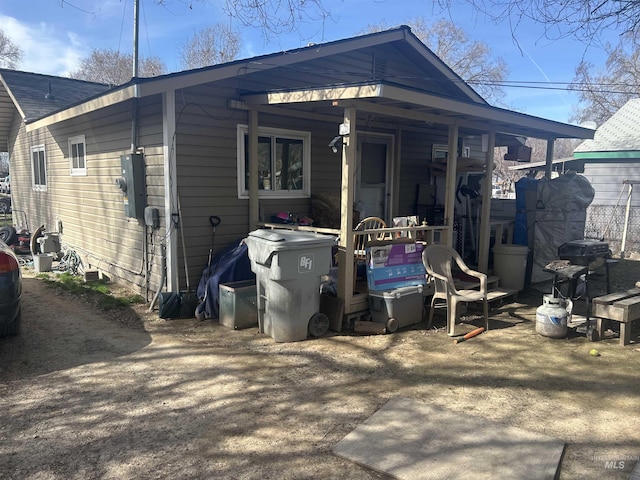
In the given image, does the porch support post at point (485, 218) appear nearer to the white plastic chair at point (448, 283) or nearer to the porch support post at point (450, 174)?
the porch support post at point (450, 174)

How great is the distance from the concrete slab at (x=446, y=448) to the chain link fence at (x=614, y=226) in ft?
34.5

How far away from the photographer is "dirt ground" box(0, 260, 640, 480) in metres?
2.92

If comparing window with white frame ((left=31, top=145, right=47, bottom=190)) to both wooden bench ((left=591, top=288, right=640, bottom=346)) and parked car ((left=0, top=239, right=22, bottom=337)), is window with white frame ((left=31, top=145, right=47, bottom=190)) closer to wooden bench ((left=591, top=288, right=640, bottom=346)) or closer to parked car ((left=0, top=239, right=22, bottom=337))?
parked car ((left=0, top=239, right=22, bottom=337))

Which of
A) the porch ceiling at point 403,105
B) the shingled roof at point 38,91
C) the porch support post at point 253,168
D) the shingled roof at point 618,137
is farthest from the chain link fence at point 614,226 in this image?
the shingled roof at point 38,91

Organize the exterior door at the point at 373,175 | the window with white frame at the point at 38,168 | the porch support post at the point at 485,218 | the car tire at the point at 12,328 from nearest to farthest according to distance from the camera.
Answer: the car tire at the point at 12,328 → the porch support post at the point at 485,218 → the exterior door at the point at 373,175 → the window with white frame at the point at 38,168

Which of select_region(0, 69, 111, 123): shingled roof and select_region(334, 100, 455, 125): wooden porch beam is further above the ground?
select_region(0, 69, 111, 123): shingled roof

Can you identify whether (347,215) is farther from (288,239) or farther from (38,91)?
(38,91)

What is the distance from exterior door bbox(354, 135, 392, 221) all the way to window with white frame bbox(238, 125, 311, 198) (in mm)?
1260

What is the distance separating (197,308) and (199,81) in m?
2.80

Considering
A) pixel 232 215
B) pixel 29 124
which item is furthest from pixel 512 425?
pixel 29 124

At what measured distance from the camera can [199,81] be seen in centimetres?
584

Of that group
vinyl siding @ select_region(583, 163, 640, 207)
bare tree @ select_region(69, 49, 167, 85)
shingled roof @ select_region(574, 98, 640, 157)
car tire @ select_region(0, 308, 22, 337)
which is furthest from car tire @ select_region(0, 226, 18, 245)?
bare tree @ select_region(69, 49, 167, 85)

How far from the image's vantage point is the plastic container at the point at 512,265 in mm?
7266

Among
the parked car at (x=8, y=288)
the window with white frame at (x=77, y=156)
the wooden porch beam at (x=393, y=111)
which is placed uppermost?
the wooden porch beam at (x=393, y=111)
